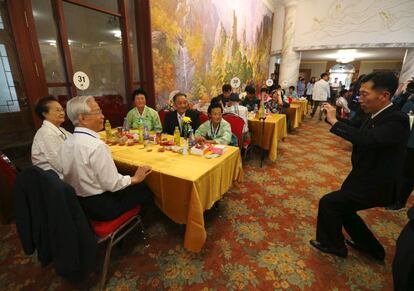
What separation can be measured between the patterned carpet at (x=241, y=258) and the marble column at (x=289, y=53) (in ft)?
22.8

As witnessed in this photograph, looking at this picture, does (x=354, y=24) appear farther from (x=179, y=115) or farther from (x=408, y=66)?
(x=179, y=115)

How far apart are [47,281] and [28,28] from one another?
103 inches

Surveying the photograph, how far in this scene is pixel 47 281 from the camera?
166cm

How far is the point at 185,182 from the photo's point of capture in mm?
1610

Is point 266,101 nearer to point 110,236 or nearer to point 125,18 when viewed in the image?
point 125,18

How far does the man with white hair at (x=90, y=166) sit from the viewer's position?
1373 millimetres

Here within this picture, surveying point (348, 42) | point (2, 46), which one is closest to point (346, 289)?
point (2, 46)

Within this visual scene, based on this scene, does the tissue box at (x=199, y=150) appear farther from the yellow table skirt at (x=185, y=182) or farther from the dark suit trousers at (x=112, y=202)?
the dark suit trousers at (x=112, y=202)

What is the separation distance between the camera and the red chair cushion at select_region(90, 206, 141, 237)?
1.48 m

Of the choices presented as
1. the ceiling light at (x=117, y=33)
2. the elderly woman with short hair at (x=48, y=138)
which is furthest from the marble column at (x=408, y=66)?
the elderly woman with short hair at (x=48, y=138)

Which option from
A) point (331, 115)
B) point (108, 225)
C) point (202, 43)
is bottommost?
point (108, 225)

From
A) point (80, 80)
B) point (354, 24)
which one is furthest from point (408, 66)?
point (80, 80)

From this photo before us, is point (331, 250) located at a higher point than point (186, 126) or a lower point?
lower

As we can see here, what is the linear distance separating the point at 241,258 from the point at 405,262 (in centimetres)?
117
